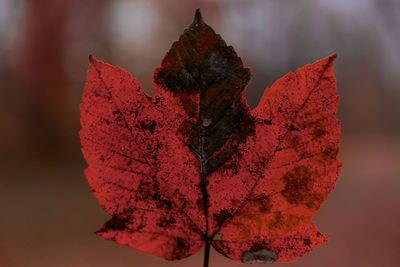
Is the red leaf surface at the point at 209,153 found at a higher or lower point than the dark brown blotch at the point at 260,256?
higher

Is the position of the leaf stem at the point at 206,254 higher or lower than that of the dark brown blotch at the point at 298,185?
lower

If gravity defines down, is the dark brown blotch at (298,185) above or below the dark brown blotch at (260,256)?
above

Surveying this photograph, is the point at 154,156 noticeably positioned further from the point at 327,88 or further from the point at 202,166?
the point at 327,88

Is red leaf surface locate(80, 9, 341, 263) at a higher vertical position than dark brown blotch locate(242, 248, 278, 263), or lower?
higher

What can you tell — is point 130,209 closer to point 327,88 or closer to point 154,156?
point 154,156

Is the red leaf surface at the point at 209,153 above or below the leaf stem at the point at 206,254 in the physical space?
above

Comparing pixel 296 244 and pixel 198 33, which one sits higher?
pixel 198 33

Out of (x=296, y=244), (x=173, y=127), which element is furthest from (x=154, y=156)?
(x=296, y=244)

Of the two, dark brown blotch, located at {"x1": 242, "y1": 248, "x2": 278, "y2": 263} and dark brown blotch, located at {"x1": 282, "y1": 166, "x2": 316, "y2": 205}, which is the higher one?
dark brown blotch, located at {"x1": 282, "y1": 166, "x2": 316, "y2": 205}
